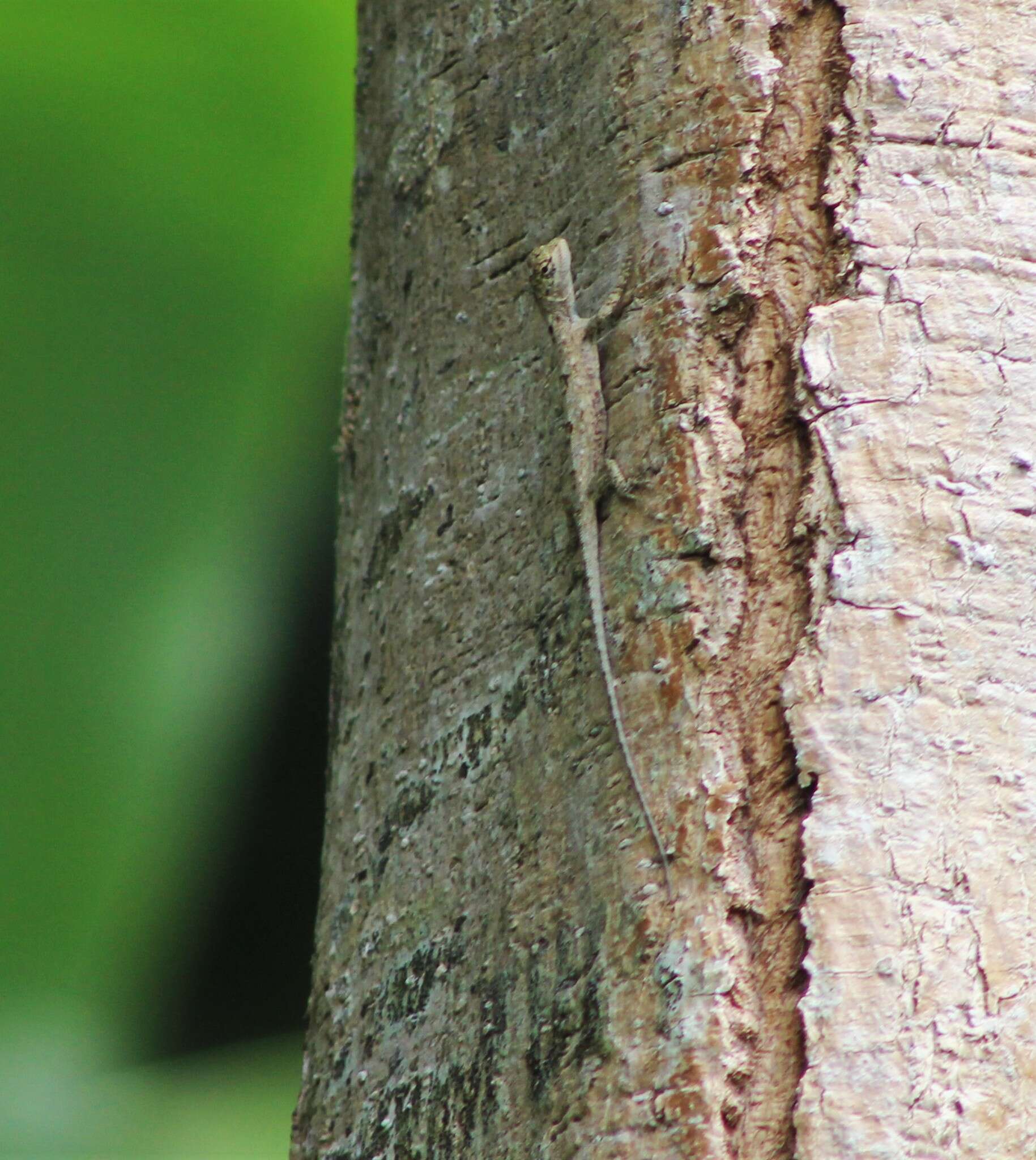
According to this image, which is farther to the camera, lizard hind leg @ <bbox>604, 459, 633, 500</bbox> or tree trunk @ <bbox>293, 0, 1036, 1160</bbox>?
A: lizard hind leg @ <bbox>604, 459, 633, 500</bbox>

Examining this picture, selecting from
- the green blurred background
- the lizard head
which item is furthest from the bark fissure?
the green blurred background

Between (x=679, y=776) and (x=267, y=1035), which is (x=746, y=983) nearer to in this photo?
(x=679, y=776)

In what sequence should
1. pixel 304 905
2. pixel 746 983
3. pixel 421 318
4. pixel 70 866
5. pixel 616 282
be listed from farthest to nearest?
pixel 304 905 < pixel 70 866 < pixel 421 318 < pixel 616 282 < pixel 746 983

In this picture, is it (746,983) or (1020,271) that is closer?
(746,983)

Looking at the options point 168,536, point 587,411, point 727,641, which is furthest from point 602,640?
point 168,536

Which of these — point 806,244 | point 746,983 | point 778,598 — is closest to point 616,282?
point 806,244

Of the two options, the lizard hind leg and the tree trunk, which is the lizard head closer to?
the tree trunk

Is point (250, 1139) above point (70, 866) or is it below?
below
